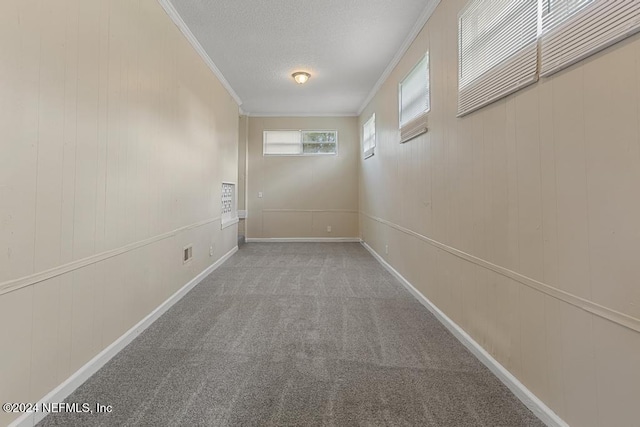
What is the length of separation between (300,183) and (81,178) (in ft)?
17.0

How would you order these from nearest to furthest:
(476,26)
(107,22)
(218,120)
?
1. (107,22)
2. (476,26)
3. (218,120)

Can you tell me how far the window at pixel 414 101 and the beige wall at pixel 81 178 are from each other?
7.79 ft

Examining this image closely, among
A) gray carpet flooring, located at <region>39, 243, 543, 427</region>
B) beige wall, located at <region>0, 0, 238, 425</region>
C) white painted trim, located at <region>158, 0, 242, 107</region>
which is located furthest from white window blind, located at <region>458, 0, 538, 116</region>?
white painted trim, located at <region>158, 0, 242, 107</region>

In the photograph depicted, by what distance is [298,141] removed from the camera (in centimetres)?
677

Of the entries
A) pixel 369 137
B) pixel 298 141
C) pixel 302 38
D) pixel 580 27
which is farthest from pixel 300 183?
pixel 580 27

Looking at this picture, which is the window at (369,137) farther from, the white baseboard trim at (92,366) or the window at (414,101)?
the white baseboard trim at (92,366)

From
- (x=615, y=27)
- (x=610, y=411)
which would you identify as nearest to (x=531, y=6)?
(x=615, y=27)

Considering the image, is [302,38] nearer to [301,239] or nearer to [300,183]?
[300,183]

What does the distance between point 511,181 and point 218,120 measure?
3.91 meters

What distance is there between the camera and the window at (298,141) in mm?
6770

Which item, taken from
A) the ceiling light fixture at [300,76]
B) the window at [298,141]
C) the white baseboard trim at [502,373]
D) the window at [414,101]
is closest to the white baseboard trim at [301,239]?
the window at [298,141]

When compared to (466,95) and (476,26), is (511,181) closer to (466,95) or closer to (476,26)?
(466,95)

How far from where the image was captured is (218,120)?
439 centimetres

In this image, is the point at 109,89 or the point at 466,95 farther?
the point at 466,95
